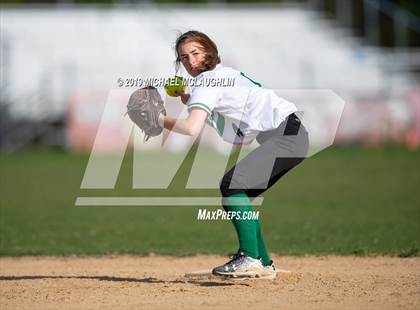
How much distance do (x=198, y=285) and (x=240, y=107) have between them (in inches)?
70.3

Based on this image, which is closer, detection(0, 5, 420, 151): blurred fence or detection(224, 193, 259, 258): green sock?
detection(224, 193, 259, 258): green sock

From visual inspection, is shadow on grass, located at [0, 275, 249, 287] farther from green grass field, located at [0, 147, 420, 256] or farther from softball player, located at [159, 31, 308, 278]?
green grass field, located at [0, 147, 420, 256]

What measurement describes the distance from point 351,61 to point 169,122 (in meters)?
26.4

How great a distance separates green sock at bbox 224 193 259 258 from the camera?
7203mm

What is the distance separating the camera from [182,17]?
3450cm

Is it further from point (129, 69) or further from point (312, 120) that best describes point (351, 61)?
point (129, 69)

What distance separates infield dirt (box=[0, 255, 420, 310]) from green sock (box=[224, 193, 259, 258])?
14.2 inches

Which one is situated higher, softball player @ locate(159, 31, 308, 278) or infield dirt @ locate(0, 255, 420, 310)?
softball player @ locate(159, 31, 308, 278)

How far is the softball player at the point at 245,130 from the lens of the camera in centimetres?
715

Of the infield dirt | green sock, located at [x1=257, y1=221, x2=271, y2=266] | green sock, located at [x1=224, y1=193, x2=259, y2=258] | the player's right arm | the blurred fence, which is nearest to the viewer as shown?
the infield dirt

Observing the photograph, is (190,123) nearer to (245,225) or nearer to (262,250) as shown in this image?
Result: (245,225)

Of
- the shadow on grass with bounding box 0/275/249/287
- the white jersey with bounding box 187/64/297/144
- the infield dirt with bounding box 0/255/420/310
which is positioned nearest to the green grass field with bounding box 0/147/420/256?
the infield dirt with bounding box 0/255/420/310

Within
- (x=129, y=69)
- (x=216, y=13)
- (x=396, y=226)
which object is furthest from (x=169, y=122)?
(x=216, y=13)

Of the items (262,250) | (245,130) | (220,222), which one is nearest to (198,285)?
(262,250)
